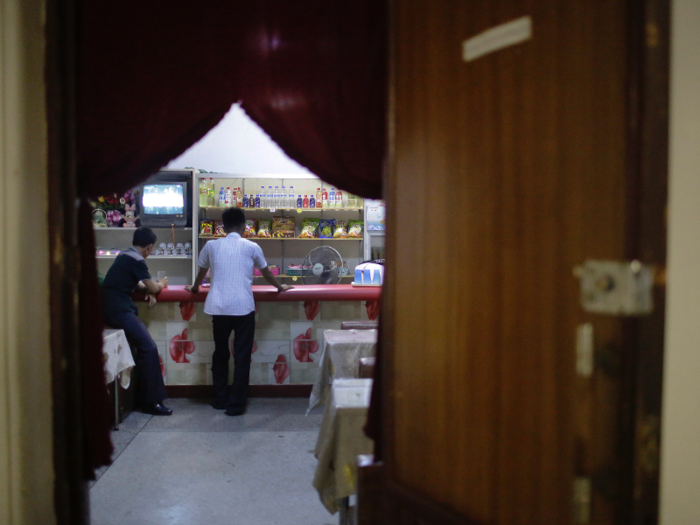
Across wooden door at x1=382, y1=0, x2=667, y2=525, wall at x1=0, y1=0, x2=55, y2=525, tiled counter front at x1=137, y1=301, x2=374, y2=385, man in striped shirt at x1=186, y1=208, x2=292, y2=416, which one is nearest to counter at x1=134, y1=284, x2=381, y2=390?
tiled counter front at x1=137, y1=301, x2=374, y2=385

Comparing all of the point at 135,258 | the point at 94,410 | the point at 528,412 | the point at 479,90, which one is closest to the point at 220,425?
the point at 135,258

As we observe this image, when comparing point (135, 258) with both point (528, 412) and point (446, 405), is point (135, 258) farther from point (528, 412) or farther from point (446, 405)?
point (528, 412)

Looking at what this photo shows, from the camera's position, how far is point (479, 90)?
3.86ft

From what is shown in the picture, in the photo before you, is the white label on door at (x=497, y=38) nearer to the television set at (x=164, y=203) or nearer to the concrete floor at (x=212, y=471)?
the concrete floor at (x=212, y=471)

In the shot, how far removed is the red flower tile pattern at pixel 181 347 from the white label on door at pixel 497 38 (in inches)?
136

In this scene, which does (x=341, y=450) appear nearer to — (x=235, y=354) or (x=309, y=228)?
(x=235, y=354)

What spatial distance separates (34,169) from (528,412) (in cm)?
178

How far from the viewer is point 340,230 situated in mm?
5367

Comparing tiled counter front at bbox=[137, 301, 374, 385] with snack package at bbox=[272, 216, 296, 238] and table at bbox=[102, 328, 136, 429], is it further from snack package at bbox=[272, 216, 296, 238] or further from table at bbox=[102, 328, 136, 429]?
snack package at bbox=[272, 216, 296, 238]

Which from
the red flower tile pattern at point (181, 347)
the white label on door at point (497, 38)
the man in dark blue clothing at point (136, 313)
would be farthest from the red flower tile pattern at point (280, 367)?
the white label on door at point (497, 38)

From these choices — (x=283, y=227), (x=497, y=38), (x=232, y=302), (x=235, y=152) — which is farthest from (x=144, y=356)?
(x=497, y=38)

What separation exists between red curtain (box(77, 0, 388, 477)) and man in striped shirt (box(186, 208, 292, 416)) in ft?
5.90

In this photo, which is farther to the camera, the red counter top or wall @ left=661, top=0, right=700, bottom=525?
the red counter top

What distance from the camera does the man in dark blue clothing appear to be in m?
3.49
